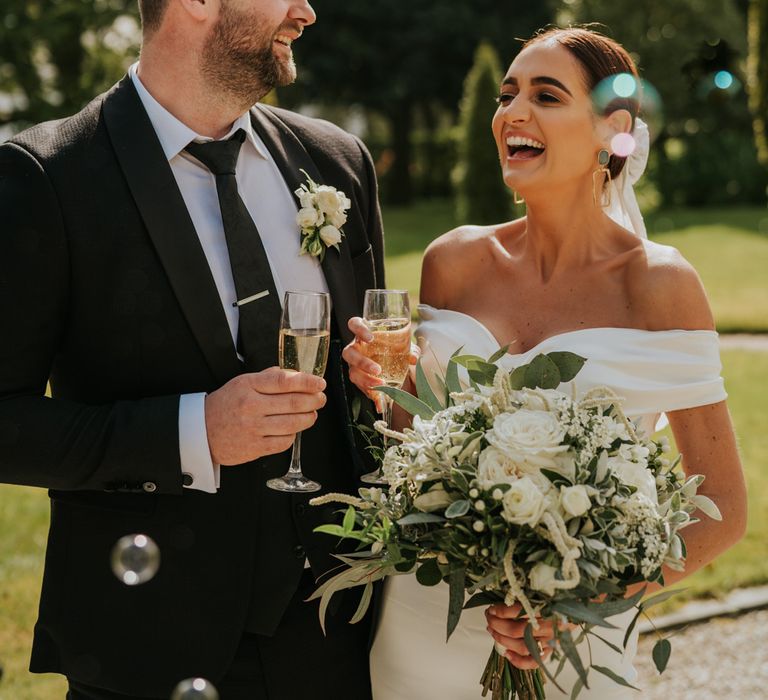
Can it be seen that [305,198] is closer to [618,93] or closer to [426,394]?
[426,394]

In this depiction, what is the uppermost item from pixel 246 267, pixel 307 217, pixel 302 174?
pixel 302 174

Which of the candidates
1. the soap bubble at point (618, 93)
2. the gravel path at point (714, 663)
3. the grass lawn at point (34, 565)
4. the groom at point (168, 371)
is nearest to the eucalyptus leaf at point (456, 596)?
the groom at point (168, 371)

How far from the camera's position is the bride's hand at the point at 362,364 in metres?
2.86

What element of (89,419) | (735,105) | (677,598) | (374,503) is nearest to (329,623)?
(374,503)

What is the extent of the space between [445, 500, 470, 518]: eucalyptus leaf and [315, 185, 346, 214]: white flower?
1.23 m

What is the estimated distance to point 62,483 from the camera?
108 inches

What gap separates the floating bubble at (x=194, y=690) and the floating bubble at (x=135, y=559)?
0.33 m

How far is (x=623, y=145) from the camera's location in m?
3.54

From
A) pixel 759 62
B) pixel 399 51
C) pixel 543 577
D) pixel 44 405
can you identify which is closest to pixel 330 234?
pixel 44 405

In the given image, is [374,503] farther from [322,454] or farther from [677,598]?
[677,598]

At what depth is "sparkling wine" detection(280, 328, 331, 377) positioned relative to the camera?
257cm

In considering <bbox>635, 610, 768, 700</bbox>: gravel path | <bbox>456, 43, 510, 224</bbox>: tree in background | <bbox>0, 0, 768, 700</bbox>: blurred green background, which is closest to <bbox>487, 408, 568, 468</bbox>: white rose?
<bbox>635, 610, 768, 700</bbox>: gravel path

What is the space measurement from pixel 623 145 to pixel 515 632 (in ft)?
6.21

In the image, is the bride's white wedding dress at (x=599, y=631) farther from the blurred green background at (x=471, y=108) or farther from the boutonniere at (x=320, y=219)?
the blurred green background at (x=471, y=108)
